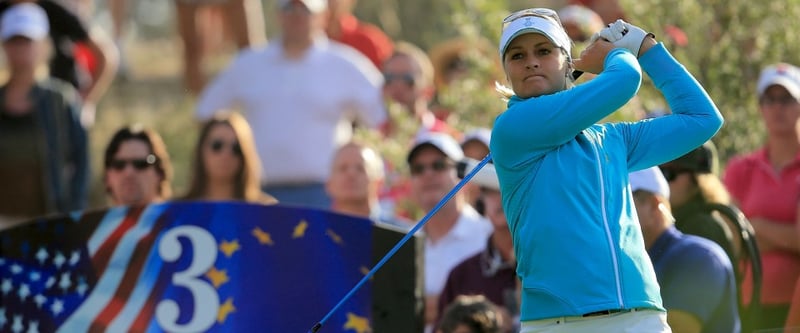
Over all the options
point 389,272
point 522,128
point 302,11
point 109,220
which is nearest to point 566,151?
point 522,128

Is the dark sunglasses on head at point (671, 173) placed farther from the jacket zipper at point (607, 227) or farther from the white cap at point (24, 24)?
the white cap at point (24, 24)

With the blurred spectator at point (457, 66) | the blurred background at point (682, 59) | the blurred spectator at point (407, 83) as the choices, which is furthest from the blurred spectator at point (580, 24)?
the blurred spectator at point (407, 83)

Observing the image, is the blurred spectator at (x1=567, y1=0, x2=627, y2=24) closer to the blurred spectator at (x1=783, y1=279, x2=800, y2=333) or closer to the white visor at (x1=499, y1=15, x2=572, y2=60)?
the blurred spectator at (x1=783, y1=279, x2=800, y2=333)

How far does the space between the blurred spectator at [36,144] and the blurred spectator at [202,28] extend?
3099 millimetres

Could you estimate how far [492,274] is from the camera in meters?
9.43

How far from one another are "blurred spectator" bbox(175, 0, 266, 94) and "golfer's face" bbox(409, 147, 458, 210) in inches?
211

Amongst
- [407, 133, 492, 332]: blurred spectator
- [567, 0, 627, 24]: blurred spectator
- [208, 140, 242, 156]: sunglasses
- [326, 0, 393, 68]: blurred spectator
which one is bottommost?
[407, 133, 492, 332]: blurred spectator

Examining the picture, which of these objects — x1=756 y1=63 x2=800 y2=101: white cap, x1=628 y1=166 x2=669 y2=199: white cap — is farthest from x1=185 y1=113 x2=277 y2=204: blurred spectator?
x1=628 y1=166 x2=669 y2=199: white cap

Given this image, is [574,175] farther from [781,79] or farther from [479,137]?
[479,137]

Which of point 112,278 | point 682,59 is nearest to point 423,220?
point 112,278

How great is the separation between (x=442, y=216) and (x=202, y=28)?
6539 mm

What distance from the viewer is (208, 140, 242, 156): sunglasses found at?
429 inches

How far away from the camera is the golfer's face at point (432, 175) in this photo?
10.5m

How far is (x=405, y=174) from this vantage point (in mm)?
12172
